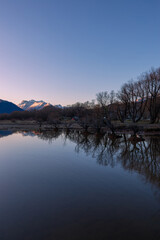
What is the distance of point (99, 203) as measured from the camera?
18.6 feet

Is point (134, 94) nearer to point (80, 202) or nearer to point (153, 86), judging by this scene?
point (153, 86)

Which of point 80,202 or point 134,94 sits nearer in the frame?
point 80,202

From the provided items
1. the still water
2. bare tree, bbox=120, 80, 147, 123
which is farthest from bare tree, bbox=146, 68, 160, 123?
the still water

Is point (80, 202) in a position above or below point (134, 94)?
below

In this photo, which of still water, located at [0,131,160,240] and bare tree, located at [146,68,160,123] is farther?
bare tree, located at [146,68,160,123]

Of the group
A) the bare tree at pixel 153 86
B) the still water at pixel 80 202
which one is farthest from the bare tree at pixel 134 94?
the still water at pixel 80 202

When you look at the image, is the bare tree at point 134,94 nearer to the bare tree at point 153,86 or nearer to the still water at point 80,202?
the bare tree at point 153,86

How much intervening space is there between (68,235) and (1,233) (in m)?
1.83

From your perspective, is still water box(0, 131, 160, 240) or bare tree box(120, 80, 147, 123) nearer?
still water box(0, 131, 160, 240)

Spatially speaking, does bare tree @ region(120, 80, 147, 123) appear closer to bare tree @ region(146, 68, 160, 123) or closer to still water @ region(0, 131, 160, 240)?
bare tree @ region(146, 68, 160, 123)

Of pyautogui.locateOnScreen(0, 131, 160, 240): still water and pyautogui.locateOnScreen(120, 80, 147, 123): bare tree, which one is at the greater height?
pyautogui.locateOnScreen(120, 80, 147, 123): bare tree

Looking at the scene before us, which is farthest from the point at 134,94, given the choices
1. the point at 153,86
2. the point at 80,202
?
the point at 80,202

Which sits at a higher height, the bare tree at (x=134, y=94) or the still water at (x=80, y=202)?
the bare tree at (x=134, y=94)

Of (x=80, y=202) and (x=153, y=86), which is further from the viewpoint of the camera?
(x=153, y=86)
